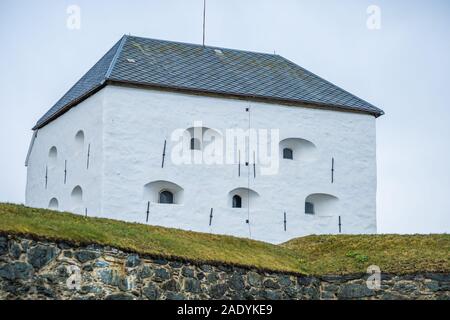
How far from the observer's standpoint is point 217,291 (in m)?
17.6

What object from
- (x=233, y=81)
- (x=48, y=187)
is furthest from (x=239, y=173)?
(x=48, y=187)

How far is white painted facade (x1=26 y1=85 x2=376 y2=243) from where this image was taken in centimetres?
2647

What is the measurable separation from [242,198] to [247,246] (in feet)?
25.9

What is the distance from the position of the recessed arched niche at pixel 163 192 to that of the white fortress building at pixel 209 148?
0.11ft

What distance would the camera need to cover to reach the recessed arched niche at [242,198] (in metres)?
27.8

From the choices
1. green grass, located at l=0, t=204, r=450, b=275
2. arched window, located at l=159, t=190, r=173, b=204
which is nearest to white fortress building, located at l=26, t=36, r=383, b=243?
arched window, located at l=159, t=190, r=173, b=204

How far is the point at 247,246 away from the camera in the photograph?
2027cm

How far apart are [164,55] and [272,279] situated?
1283cm

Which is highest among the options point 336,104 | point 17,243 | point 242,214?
point 336,104

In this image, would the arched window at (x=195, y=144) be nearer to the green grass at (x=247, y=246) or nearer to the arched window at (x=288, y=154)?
the arched window at (x=288, y=154)

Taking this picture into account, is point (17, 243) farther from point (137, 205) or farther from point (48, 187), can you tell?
point (48, 187)

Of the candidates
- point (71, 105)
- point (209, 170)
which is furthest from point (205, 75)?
point (71, 105)

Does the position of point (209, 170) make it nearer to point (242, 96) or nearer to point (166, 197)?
point (166, 197)
